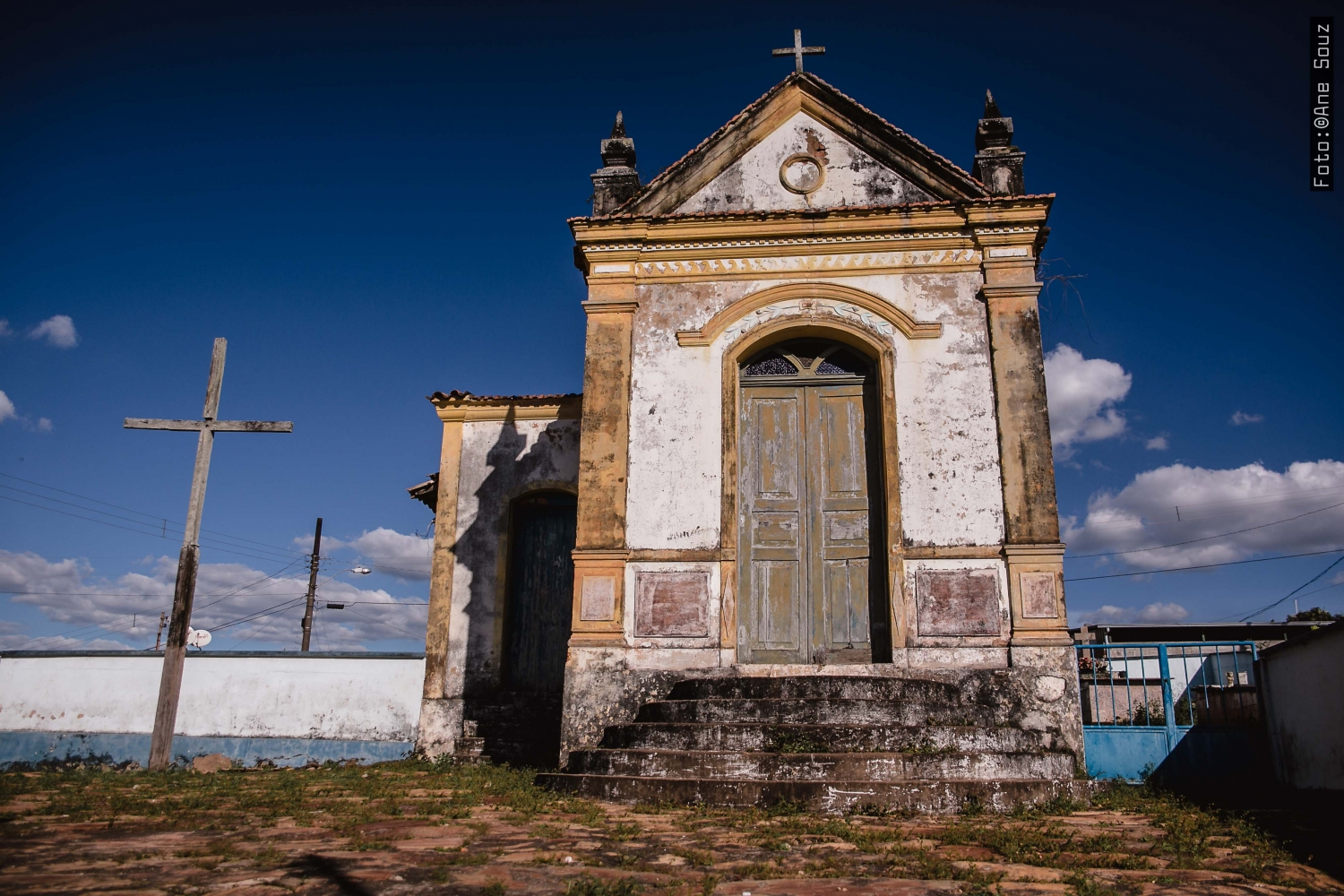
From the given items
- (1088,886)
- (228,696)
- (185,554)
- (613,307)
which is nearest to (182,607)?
(185,554)

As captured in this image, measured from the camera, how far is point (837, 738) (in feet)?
23.5

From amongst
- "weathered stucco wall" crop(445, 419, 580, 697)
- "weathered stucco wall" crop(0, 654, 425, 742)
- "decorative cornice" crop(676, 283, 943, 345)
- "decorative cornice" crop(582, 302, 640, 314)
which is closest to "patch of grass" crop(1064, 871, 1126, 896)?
"decorative cornice" crop(676, 283, 943, 345)

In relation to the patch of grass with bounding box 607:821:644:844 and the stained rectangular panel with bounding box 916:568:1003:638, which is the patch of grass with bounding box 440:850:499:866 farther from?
the stained rectangular panel with bounding box 916:568:1003:638

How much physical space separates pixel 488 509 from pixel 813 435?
5.00 meters

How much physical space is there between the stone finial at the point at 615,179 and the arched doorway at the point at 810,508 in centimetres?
250

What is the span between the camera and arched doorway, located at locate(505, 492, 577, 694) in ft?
39.9

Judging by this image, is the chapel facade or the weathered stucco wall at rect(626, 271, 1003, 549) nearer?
the chapel facade

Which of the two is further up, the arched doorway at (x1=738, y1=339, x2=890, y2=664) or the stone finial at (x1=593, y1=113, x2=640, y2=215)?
the stone finial at (x1=593, y1=113, x2=640, y2=215)

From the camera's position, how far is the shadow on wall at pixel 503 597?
11391mm

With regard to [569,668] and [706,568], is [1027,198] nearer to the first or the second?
[706,568]

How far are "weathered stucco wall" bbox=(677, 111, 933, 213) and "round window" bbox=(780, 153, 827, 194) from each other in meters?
0.05

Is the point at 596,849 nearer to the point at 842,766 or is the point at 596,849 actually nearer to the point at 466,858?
the point at 466,858

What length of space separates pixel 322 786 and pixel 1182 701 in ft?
29.3

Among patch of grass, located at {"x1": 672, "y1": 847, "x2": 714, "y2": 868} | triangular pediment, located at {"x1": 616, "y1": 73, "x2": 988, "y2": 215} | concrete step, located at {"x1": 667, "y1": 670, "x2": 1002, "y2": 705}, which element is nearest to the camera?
patch of grass, located at {"x1": 672, "y1": 847, "x2": 714, "y2": 868}
